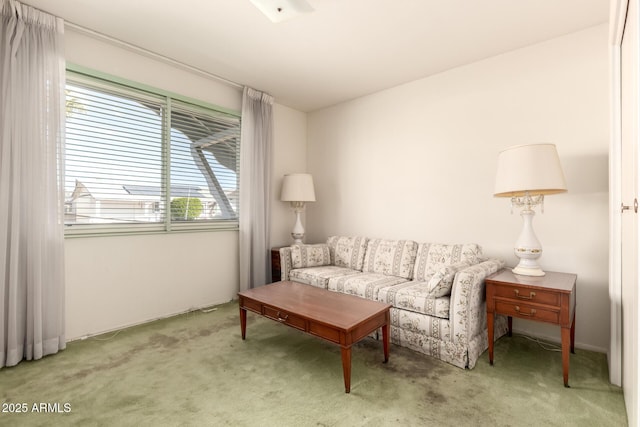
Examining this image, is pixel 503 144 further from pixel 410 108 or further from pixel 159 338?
pixel 159 338

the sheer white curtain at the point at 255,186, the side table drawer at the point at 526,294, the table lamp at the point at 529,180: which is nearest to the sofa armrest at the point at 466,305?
the side table drawer at the point at 526,294

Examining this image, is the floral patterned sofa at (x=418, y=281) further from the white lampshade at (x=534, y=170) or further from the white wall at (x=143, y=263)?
the white wall at (x=143, y=263)

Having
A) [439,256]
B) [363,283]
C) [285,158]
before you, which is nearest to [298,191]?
[285,158]

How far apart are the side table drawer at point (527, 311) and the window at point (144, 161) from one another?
282 centimetres

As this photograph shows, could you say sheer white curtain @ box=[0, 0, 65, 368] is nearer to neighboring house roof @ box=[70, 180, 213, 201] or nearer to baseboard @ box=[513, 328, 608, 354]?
neighboring house roof @ box=[70, 180, 213, 201]

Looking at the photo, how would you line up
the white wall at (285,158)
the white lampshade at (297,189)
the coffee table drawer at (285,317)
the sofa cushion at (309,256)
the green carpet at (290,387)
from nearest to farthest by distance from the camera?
the green carpet at (290,387) < the coffee table drawer at (285,317) < the sofa cushion at (309,256) < the white lampshade at (297,189) < the white wall at (285,158)

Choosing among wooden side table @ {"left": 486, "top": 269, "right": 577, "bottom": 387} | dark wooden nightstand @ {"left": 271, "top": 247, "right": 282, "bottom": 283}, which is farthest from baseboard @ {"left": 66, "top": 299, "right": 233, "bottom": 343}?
wooden side table @ {"left": 486, "top": 269, "right": 577, "bottom": 387}

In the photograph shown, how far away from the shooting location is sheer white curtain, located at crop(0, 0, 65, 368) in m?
2.16

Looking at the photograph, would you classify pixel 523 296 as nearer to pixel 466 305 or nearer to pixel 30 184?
pixel 466 305

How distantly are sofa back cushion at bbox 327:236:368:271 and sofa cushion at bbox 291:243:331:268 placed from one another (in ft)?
0.30

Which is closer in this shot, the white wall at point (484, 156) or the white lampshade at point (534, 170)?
the white lampshade at point (534, 170)

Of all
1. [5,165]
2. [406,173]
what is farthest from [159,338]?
[406,173]

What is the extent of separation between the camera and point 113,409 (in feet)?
5.57

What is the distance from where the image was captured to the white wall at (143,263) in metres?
2.62
